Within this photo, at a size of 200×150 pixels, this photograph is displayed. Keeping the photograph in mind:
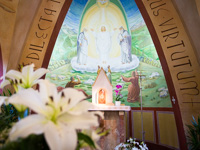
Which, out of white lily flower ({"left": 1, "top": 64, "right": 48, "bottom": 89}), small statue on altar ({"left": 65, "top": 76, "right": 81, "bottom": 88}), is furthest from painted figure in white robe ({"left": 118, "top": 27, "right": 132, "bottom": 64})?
white lily flower ({"left": 1, "top": 64, "right": 48, "bottom": 89})

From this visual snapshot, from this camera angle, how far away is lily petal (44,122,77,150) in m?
0.38

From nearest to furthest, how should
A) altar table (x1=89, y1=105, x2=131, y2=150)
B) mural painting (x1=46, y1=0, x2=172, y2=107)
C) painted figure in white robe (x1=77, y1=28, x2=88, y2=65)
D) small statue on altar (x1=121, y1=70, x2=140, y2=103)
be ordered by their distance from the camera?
altar table (x1=89, y1=105, x2=131, y2=150) → small statue on altar (x1=121, y1=70, x2=140, y2=103) → mural painting (x1=46, y1=0, x2=172, y2=107) → painted figure in white robe (x1=77, y1=28, x2=88, y2=65)

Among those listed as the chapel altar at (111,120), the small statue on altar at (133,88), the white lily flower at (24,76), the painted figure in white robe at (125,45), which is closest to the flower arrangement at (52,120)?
the white lily flower at (24,76)

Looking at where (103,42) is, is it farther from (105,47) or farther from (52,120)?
(52,120)

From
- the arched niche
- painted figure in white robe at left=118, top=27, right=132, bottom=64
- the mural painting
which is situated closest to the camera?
the arched niche

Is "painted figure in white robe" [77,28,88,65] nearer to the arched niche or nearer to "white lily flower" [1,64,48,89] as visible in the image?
the arched niche

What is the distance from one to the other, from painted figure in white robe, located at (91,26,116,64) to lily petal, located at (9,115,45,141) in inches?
300

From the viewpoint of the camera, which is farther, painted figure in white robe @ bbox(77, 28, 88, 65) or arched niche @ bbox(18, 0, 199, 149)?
painted figure in white robe @ bbox(77, 28, 88, 65)

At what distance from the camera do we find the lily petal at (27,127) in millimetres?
406

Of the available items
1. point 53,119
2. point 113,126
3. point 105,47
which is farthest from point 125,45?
point 53,119

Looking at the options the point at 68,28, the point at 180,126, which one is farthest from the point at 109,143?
the point at 68,28

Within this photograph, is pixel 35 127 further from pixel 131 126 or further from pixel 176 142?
pixel 131 126

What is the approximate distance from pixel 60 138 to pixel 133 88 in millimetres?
7043

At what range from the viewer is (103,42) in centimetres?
810
